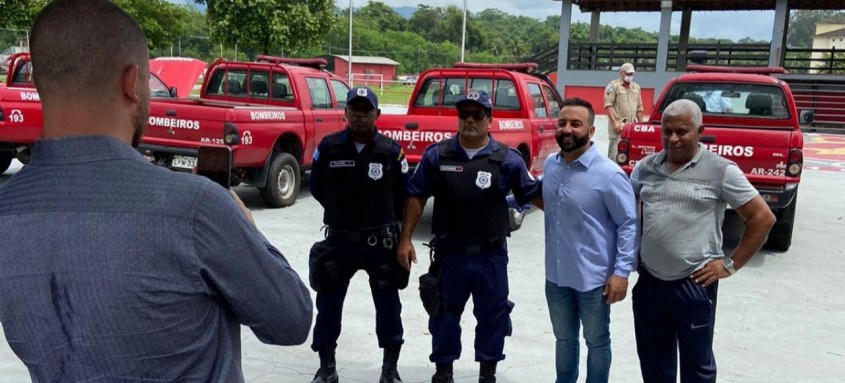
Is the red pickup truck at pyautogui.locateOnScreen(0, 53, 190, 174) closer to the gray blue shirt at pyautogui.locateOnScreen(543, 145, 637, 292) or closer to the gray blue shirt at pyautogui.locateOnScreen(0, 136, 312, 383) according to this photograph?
the gray blue shirt at pyautogui.locateOnScreen(543, 145, 637, 292)

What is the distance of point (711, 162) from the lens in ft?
10.4

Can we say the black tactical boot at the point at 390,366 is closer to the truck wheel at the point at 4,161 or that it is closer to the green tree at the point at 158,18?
the truck wheel at the point at 4,161

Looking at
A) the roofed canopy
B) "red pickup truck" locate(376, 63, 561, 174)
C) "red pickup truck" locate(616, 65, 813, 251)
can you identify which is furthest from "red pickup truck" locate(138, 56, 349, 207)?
the roofed canopy

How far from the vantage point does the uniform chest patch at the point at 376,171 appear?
396 cm

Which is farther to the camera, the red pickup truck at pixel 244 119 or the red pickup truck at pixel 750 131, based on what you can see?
the red pickup truck at pixel 244 119

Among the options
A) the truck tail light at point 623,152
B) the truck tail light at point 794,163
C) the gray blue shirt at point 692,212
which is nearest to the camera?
the gray blue shirt at point 692,212

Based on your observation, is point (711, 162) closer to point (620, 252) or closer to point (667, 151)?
point (667, 151)

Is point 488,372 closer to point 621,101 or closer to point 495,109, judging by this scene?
point 495,109

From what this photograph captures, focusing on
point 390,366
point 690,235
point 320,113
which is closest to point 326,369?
point 390,366

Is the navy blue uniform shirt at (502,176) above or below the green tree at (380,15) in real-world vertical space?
below

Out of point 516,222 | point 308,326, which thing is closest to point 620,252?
point 308,326

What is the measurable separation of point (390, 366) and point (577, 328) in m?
1.06

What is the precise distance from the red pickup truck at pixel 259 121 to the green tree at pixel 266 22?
906 cm

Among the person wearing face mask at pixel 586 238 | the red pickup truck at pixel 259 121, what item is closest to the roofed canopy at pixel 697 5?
the red pickup truck at pixel 259 121
